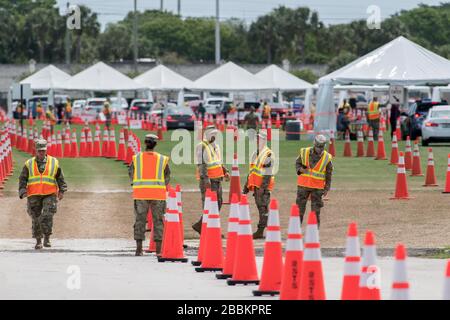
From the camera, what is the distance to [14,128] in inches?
2153

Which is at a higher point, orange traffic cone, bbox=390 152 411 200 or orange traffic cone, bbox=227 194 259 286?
orange traffic cone, bbox=227 194 259 286

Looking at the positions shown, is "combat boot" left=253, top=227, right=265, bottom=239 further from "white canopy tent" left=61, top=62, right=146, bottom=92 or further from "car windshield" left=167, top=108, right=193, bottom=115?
"white canopy tent" left=61, top=62, right=146, bottom=92

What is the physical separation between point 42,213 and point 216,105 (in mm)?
68992

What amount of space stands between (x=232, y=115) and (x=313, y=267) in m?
64.6

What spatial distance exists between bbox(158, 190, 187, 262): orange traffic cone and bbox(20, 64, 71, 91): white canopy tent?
60.6 m

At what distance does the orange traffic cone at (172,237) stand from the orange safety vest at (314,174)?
3.34 meters

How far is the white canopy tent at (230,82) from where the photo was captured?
2773 inches

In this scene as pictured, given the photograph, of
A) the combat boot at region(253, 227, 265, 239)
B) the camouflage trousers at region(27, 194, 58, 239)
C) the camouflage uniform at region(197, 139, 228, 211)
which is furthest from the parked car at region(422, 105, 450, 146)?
the camouflage trousers at region(27, 194, 58, 239)

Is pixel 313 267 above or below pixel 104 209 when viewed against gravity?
above

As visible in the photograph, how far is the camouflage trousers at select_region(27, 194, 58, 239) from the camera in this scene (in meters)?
19.9

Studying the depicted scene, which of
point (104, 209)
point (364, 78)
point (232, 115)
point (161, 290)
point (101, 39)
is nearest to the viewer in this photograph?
point (161, 290)

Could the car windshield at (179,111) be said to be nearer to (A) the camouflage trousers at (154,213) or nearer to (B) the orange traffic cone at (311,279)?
(A) the camouflage trousers at (154,213)

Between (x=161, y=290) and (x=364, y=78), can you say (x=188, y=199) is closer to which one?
(x=161, y=290)
